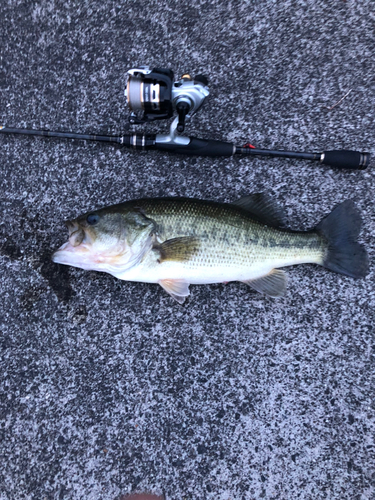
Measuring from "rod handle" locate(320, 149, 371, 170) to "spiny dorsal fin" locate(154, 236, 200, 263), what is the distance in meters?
0.97

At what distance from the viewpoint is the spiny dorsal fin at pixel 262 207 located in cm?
179

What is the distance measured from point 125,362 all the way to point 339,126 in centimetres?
200

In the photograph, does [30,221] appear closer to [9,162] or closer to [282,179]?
[9,162]

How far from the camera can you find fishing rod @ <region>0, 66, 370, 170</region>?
4.92ft

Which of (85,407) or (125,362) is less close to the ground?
(125,362)

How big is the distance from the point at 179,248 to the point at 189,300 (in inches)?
15.8

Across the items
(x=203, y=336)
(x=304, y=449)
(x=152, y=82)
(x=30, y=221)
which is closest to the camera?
(x=152, y=82)

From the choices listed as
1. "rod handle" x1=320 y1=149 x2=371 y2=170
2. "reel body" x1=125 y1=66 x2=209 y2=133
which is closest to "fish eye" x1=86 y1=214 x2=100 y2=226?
"reel body" x1=125 y1=66 x2=209 y2=133

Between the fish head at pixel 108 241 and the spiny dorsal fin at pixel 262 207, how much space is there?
588mm

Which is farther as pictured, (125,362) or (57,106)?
(57,106)

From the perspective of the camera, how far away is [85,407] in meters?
1.82

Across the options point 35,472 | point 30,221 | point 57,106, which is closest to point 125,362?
point 35,472

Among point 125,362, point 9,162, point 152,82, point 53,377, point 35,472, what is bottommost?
point 35,472

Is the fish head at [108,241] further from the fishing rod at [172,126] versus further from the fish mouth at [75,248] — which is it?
the fishing rod at [172,126]
